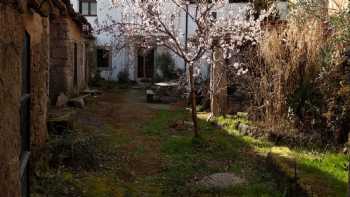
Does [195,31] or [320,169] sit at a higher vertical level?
[195,31]

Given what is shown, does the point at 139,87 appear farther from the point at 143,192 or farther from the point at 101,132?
the point at 143,192

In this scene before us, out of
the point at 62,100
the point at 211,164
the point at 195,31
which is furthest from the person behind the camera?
the point at 62,100

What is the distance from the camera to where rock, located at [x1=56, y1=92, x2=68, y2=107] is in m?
11.6

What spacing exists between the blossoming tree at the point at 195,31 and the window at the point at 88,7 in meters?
13.4

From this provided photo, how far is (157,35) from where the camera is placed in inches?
386

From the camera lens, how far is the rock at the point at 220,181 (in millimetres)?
6102

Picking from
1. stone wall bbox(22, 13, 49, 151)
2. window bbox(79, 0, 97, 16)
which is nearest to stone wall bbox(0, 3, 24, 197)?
stone wall bbox(22, 13, 49, 151)

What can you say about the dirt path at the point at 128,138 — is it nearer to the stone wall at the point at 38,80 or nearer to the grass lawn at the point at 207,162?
the grass lawn at the point at 207,162

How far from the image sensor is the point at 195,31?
991cm

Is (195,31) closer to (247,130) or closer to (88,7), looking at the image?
(247,130)

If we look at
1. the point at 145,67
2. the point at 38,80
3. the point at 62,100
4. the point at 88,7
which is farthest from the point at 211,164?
Result: the point at 88,7

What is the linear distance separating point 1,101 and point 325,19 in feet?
22.8

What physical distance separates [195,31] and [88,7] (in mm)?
15126

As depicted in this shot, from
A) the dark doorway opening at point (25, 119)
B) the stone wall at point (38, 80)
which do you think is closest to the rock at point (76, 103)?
the stone wall at point (38, 80)
